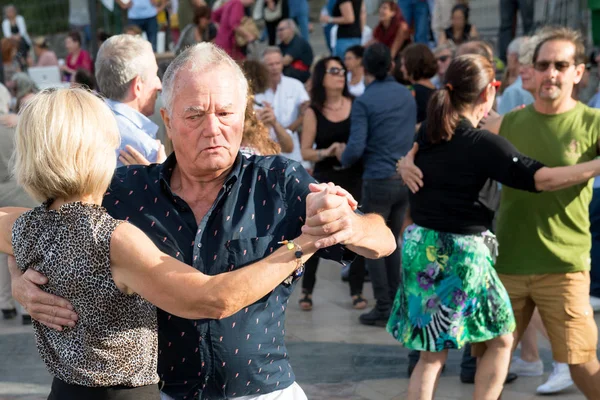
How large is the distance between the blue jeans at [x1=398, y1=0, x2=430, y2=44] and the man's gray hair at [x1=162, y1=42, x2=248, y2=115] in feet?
33.7

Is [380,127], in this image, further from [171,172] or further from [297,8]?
[297,8]

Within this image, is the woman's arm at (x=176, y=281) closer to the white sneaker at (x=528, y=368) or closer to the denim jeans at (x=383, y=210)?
the white sneaker at (x=528, y=368)

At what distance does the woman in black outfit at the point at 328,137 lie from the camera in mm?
7777

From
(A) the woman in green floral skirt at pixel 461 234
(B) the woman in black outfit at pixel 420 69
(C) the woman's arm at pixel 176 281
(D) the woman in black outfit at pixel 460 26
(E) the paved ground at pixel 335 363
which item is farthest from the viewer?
(D) the woman in black outfit at pixel 460 26

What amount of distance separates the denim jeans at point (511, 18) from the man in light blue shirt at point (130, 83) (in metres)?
8.07

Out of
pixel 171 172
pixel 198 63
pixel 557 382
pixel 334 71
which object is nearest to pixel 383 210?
pixel 334 71

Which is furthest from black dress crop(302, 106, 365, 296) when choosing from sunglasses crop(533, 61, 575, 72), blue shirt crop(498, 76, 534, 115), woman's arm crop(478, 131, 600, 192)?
woman's arm crop(478, 131, 600, 192)

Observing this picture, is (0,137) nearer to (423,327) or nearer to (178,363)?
(423,327)

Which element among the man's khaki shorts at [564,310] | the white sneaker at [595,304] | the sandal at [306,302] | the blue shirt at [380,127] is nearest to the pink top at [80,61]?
the sandal at [306,302]

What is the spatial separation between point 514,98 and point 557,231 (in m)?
3.18

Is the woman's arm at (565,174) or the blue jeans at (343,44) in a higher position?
the woman's arm at (565,174)

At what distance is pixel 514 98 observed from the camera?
307 inches

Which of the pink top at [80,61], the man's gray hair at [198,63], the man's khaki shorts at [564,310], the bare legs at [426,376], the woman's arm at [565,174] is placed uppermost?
the man's gray hair at [198,63]

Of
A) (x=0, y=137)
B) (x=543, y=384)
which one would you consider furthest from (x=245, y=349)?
(x=0, y=137)
